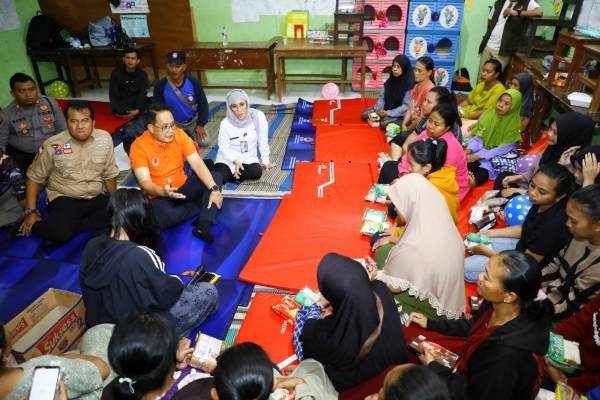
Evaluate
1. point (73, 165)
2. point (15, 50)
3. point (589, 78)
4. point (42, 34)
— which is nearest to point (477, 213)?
point (589, 78)

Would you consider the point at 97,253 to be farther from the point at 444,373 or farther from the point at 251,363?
the point at 444,373

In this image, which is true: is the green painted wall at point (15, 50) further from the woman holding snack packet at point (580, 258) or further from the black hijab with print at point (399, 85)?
the woman holding snack packet at point (580, 258)

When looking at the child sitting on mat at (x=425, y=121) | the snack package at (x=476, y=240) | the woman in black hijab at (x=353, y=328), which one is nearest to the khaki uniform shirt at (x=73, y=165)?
the woman in black hijab at (x=353, y=328)

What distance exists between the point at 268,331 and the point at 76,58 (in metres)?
6.90

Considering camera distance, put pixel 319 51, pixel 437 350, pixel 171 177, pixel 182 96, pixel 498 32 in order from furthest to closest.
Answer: pixel 319 51 < pixel 498 32 < pixel 182 96 < pixel 171 177 < pixel 437 350

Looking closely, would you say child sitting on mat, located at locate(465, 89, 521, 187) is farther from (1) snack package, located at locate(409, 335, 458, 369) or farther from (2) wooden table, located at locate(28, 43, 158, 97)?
(2) wooden table, located at locate(28, 43, 158, 97)

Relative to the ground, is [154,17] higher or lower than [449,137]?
higher

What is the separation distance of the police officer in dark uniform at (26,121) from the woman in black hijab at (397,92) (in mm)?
3560

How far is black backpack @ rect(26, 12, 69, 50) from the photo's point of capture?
20.7 ft

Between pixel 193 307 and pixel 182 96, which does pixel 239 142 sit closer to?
pixel 182 96

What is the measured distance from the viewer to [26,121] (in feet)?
11.5

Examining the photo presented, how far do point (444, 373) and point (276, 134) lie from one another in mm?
3865

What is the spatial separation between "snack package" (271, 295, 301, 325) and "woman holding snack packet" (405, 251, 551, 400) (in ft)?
2.79

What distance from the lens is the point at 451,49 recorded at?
6277mm
